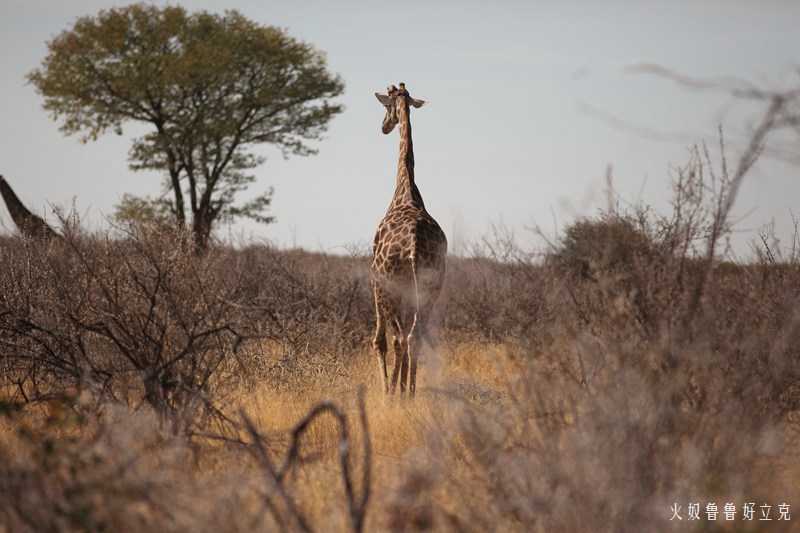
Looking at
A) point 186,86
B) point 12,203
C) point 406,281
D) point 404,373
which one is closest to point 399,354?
point 404,373

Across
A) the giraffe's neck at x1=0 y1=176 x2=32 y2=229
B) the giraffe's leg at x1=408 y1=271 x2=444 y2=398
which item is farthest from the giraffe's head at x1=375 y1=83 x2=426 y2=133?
the giraffe's neck at x1=0 y1=176 x2=32 y2=229

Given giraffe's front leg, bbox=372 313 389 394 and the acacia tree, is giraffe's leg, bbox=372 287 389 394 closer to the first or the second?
giraffe's front leg, bbox=372 313 389 394

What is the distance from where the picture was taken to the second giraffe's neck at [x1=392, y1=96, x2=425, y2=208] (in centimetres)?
754

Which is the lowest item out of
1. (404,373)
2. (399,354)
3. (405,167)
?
(404,373)

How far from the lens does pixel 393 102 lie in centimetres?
813

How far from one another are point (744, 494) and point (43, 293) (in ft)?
18.2

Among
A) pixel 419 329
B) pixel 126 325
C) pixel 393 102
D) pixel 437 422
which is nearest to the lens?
pixel 437 422

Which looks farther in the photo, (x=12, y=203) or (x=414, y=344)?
(x=12, y=203)

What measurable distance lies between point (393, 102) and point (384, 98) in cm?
10

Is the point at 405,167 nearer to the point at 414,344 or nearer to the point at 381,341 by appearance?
the point at 381,341

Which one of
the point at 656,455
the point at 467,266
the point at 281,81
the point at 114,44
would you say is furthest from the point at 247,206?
the point at 656,455

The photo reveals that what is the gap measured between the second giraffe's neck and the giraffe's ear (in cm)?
18

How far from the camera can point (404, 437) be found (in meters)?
5.39

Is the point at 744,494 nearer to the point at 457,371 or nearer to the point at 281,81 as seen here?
the point at 457,371
